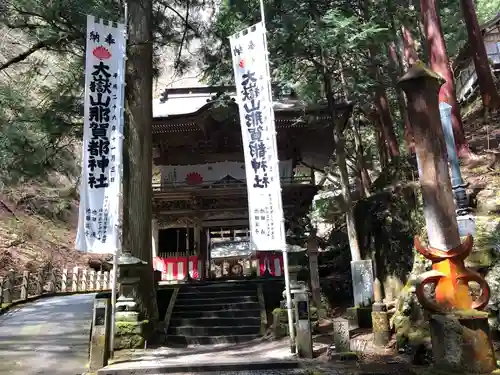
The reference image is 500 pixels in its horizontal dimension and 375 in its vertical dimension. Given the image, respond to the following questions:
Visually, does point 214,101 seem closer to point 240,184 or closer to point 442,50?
point 240,184

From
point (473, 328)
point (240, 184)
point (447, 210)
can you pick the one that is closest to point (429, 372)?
point (473, 328)

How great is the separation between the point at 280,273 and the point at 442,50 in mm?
8135

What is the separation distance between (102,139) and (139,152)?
1.84 metres

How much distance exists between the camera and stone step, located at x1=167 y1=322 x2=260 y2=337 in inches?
353

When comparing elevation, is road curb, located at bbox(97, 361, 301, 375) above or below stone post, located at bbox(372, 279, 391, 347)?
below

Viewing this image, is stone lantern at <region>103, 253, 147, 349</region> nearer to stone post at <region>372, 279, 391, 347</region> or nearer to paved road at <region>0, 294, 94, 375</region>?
paved road at <region>0, 294, 94, 375</region>

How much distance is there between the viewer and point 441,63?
9.23 metres

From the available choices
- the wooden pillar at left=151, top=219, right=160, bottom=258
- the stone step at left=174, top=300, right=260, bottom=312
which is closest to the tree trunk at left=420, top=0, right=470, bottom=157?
the stone step at left=174, top=300, right=260, bottom=312

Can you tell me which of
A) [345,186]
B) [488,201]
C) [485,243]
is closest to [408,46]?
[345,186]

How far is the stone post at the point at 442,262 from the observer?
3.71m

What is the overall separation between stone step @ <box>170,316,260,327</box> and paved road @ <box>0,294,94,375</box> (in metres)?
2.01

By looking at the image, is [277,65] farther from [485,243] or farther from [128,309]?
[128,309]

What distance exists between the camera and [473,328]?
3.70 metres

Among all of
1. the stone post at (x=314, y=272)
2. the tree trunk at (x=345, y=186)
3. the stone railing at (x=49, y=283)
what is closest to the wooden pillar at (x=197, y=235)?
the stone railing at (x=49, y=283)
